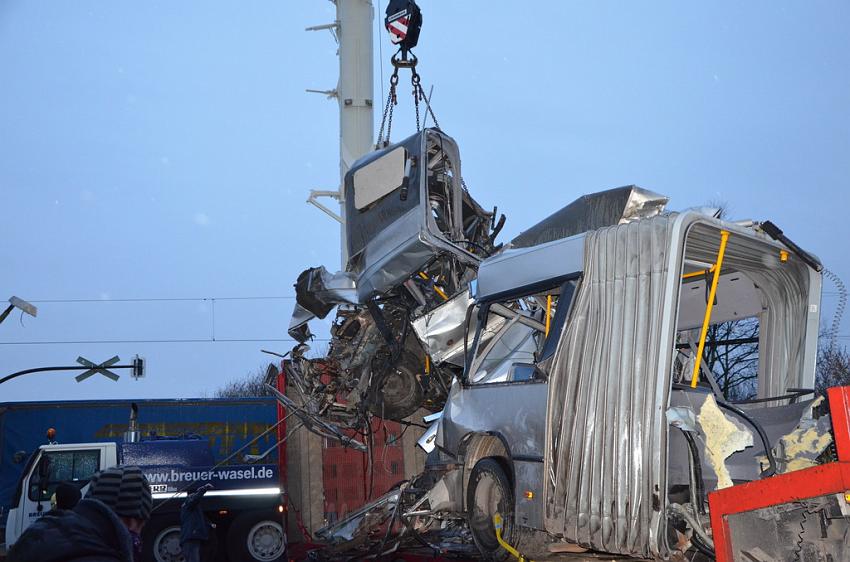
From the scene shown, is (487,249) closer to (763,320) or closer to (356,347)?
(356,347)

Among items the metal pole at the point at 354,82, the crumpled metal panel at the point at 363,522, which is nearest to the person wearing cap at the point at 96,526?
the crumpled metal panel at the point at 363,522

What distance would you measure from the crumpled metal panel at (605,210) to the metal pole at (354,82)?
12.0 m

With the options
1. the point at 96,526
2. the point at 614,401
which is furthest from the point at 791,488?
the point at 96,526

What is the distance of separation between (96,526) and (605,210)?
5.52m

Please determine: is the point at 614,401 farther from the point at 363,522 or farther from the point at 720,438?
the point at 363,522

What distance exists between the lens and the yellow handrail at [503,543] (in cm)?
602

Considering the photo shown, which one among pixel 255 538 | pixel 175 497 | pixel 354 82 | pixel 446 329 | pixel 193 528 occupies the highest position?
pixel 354 82

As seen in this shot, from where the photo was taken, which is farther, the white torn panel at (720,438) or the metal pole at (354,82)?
the metal pole at (354,82)

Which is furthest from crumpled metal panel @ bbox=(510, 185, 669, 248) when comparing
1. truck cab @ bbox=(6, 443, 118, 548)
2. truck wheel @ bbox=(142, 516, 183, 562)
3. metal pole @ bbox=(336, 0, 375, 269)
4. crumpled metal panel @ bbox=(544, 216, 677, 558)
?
metal pole @ bbox=(336, 0, 375, 269)

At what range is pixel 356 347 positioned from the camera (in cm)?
1014

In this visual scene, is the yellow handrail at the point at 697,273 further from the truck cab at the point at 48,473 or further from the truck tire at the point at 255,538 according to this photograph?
the truck cab at the point at 48,473

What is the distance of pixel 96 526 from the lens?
3.20 meters

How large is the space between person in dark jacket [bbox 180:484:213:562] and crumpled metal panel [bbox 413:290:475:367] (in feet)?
18.0

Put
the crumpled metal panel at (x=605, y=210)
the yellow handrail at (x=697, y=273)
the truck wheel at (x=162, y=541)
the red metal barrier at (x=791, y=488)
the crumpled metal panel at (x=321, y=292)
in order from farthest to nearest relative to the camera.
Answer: the truck wheel at (x=162, y=541)
the crumpled metal panel at (x=321, y=292)
the crumpled metal panel at (x=605, y=210)
the yellow handrail at (x=697, y=273)
the red metal barrier at (x=791, y=488)
